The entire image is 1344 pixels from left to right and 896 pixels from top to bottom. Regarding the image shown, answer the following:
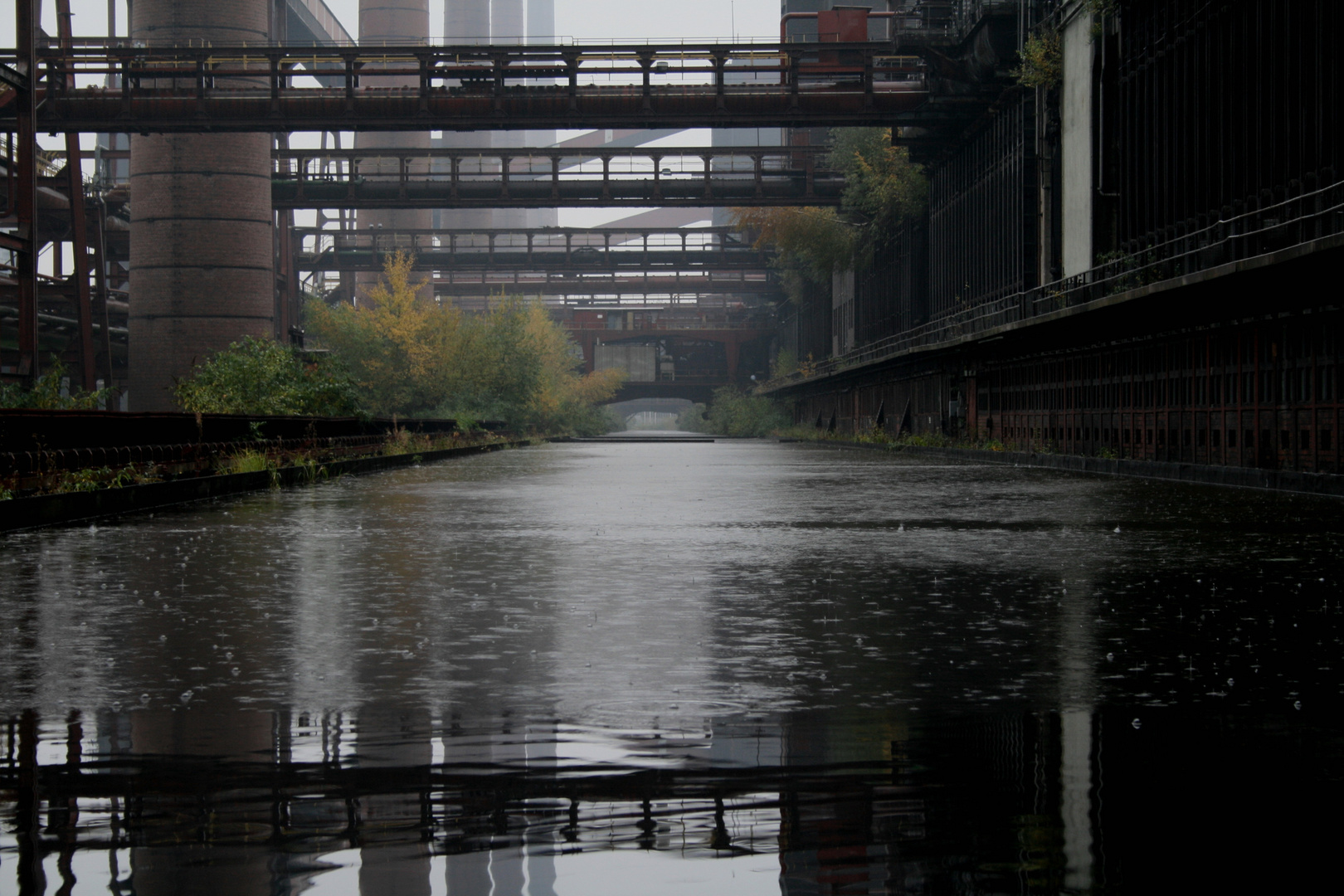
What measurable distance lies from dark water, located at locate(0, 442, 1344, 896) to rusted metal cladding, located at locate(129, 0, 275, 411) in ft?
143

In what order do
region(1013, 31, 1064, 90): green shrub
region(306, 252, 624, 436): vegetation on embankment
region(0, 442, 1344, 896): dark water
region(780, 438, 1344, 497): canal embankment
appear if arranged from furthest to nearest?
1. region(306, 252, 624, 436): vegetation on embankment
2. region(1013, 31, 1064, 90): green shrub
3. region(780, 438, 1344, 497): canal embankment
4. region(0, 442, 1344, 896): dark water

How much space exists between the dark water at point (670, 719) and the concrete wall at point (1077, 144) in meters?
28.4

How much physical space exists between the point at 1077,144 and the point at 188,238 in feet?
106

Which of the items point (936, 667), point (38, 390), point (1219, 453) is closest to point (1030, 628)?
point (936, 667)

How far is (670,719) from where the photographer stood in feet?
19.7

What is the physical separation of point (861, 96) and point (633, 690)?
150 ft

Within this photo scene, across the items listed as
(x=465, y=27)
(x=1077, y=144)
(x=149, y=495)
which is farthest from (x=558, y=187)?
(x=465, y=27)

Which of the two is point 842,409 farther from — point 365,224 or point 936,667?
point 936,667

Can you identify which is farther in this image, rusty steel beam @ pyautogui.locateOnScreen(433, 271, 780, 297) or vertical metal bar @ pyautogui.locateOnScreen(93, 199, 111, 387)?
rusty steel beam @ pyautogui.locateOnScreen(433, 271, 780, 297)

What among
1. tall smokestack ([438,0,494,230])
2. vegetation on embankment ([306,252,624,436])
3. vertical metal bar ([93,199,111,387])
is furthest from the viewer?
tall smokestack ([438,0,494,230])

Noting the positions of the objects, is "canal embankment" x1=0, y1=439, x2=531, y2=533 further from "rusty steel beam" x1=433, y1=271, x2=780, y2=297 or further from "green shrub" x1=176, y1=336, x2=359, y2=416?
"rusty steel beam" x1=433, y1=271, x2=780, y2=297

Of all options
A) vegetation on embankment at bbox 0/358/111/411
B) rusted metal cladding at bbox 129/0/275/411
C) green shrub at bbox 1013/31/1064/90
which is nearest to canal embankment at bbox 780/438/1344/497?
green shrub at bbox 1013/31/1064/90

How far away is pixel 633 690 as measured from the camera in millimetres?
6711

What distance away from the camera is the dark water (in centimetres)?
402
